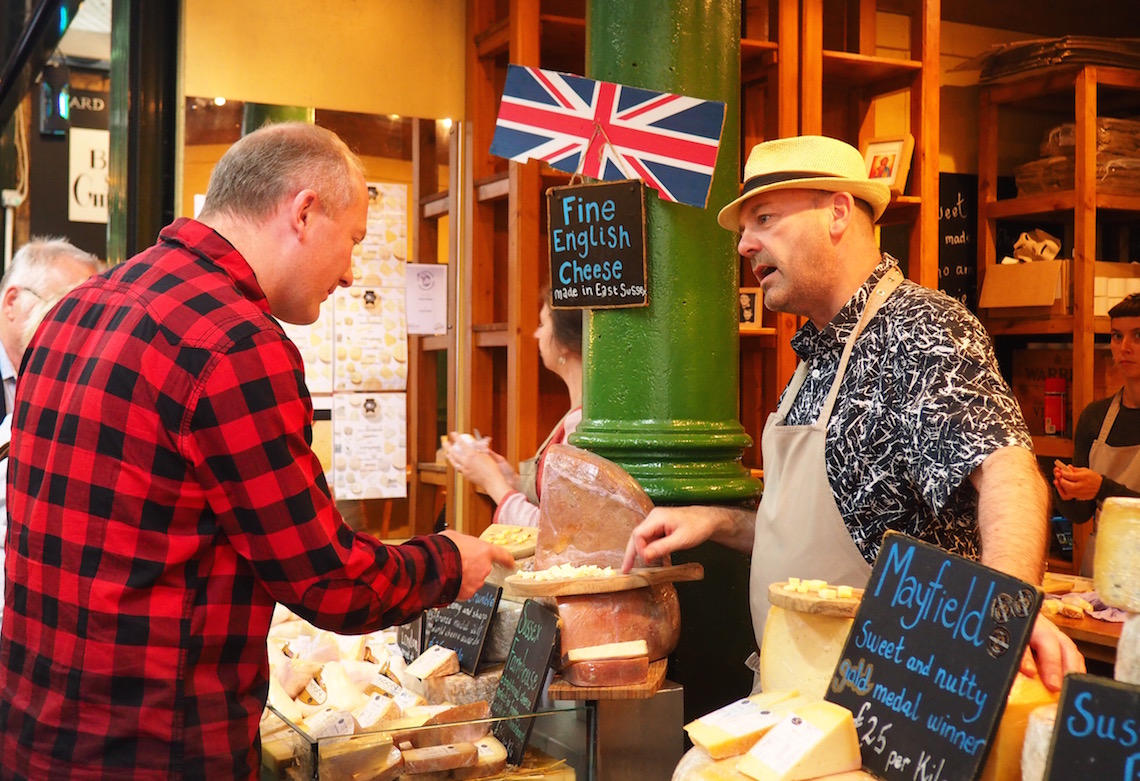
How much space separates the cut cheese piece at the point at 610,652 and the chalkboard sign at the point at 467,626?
1.26ft

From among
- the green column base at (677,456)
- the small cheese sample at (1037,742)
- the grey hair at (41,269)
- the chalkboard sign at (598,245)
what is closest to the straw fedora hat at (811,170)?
the chalkboard sign at (598,245)

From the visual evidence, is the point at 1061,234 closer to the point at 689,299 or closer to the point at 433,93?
the point at 433,93

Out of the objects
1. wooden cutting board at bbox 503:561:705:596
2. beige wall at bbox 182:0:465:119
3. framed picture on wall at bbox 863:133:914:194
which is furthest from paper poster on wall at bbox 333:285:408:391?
wooden cutting board at bbox 503:561:705:596

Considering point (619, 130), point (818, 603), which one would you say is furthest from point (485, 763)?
point (619, 130)

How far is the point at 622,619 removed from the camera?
6.54 ft

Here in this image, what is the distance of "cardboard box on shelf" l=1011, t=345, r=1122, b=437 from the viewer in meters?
5.61

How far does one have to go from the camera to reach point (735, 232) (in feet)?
8.29

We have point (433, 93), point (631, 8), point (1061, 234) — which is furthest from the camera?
point (1061, 234)

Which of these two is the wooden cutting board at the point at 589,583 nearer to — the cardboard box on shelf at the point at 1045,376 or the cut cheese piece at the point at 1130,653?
the cut cheese piece at the point at 1130,653

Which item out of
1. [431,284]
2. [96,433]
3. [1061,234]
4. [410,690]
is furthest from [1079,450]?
[96,433]

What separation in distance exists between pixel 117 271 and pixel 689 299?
124cm

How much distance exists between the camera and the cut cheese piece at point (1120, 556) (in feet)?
3.58

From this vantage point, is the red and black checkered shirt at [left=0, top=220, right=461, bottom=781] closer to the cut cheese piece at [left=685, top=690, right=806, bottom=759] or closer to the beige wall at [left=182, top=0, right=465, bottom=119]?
the cut cheese piece at [left=685, top=690, right=806, bottom=759]

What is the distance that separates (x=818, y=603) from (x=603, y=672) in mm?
500
